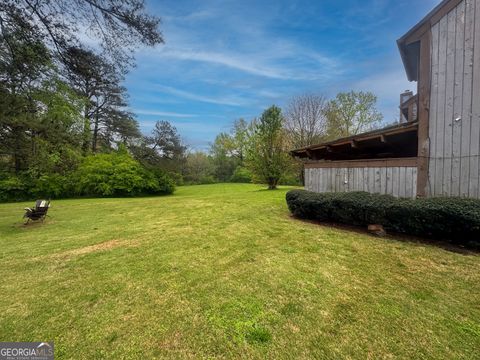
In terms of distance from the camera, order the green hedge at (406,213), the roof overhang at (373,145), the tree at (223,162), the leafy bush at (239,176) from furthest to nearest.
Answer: the tree at (223,162), the leafy bush at (239,176), the roof overhang at (373,145), the green hedge at (406,213)

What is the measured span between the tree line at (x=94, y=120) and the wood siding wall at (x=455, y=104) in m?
6.74

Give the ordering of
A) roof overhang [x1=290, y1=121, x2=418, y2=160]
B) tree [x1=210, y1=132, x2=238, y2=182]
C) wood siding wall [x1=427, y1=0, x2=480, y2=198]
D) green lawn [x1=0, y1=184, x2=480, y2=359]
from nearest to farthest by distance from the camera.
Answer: green lawn [x1=0, y1=184, x2=480, y2=359] → wood siding wall [x1=427, y1=0, x2=480, y2=198] → roof overhang [x1=290, y1=121, x2=418, y2=160] → tree [x1=210, y1=132, x2=238, y2=182]

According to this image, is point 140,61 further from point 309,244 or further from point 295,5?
point 295,5

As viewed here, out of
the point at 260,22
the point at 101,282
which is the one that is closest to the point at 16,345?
the point at 101,282

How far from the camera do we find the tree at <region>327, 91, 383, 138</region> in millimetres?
26578

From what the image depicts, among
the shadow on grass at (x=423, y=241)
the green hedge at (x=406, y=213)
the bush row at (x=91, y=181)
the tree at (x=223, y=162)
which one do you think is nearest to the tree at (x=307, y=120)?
the bush row at (x=91, y=181)

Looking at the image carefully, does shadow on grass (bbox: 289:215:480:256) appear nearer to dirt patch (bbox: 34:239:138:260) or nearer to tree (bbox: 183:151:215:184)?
dirt patch (bbox: 34:239:138:260)

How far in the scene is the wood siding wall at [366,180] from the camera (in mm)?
5824

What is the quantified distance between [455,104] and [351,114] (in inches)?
946

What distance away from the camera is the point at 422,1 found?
661 cm

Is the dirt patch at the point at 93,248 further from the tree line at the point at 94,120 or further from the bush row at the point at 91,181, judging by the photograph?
the bush row at the point at 91,181

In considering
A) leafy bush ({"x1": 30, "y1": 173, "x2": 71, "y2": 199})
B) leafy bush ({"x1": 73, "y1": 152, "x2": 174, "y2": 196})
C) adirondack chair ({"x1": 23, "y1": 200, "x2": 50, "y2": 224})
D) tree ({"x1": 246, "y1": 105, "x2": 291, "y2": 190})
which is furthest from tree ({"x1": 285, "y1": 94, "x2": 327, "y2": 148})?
leafy bush ({"x1": 30, "y1": 173, "x2": 71, "y2": 199})

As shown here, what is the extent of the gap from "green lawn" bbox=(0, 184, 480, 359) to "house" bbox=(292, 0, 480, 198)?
6.23 ft

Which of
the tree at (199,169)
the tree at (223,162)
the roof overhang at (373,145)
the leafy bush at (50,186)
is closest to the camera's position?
the roof overhang at (373,145)
